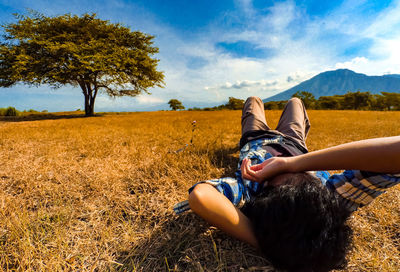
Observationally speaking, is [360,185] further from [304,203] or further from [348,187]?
[304,203]

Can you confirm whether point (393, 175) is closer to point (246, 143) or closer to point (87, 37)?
point (246, 143)

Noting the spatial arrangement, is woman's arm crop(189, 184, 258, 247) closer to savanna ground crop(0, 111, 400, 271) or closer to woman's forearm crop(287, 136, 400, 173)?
savanna ground crop(0, 111, 400, 271)

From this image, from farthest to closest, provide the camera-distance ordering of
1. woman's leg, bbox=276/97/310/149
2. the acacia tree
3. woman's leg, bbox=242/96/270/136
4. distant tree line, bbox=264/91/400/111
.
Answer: distant tree line, bbox=264/91/400/111, the acacia tree, woman's leg, bbox=242/96/270/136, woman's leg, bbox=276/97/310/149

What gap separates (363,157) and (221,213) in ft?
2.91

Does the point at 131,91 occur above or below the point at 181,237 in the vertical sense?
above

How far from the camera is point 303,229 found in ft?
3.08

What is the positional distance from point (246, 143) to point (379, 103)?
54166 mm

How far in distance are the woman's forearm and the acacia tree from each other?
53.0 feet

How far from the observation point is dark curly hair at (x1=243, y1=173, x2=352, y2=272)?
93 centimetres

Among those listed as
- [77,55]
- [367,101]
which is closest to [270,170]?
[77,55]

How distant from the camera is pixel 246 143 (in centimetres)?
259

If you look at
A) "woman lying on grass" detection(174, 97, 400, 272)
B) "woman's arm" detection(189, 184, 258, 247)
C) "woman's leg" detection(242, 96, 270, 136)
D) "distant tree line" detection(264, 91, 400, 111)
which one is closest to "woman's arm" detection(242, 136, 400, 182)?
"woman lying on grass" detection(174, 97, 400, 272)

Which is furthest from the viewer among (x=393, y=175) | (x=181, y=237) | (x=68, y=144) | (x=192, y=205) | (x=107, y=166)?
(x=68, y=144)

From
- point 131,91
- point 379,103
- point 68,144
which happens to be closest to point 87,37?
point 131,91
